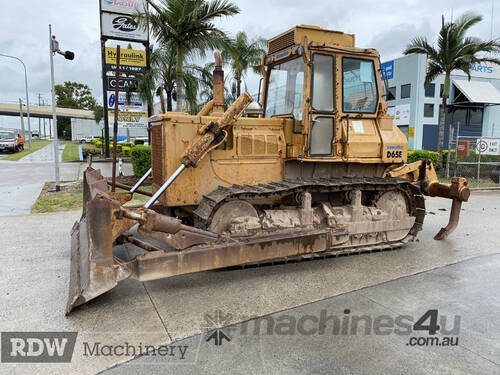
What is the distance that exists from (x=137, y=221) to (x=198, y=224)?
1094mm

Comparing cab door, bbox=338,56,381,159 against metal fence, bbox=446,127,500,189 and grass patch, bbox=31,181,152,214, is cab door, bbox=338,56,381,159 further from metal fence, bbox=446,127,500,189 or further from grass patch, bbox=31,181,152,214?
metal fence, bbox=446,127,500,189

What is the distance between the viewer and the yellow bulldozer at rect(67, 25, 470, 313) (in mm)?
4871

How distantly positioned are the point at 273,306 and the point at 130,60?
17273mm

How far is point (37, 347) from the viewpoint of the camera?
3402mm

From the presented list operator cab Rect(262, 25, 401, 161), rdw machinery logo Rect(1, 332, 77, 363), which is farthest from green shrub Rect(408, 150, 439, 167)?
rdw machinery logo Rect(1, 332, 77, 363)

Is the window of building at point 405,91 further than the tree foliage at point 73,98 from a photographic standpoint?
No

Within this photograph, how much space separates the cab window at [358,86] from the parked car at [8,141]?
110ft

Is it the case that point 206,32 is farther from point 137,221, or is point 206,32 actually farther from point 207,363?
point 207,363

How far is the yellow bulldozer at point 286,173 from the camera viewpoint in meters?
4.87

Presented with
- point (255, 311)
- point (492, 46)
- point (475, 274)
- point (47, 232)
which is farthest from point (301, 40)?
point (492, 46)

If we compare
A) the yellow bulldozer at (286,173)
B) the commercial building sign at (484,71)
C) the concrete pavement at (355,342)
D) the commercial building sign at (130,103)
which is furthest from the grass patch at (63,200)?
the commercial building sign at (484,71)

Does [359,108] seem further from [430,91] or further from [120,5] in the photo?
[430,91]

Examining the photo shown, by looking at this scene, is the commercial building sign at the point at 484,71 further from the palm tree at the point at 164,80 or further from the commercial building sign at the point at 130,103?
the commercial building sign at the point at 130,103

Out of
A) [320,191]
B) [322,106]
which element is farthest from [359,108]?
[320,191]
